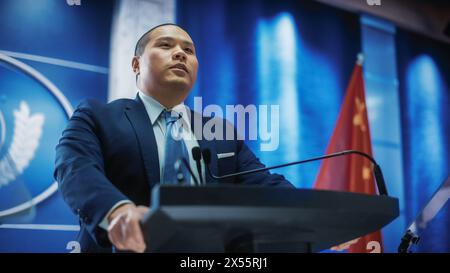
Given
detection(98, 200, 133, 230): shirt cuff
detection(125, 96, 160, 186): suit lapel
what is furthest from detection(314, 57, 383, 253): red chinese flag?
detection(98, 200, 133, 230): shirt cuff

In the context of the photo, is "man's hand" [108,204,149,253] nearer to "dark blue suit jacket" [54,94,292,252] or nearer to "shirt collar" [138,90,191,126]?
"dark blue suit jacket" [54,94,292,252]

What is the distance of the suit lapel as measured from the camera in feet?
4.92

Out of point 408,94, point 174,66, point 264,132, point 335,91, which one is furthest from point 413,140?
point 174,66

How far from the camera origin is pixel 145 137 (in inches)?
61.2

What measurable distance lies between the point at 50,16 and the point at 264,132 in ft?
3.64

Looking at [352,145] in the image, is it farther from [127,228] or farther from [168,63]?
[127,228]

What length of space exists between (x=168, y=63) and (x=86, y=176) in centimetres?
65

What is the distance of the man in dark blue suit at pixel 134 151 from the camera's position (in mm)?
1115

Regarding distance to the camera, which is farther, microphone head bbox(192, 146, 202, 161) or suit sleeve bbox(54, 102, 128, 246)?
microphone head bbox(192, 146, 202, 161)

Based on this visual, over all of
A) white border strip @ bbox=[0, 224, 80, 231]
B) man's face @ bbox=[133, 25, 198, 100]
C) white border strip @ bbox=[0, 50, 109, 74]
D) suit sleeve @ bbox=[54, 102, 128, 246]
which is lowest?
white border strip @ bbox=[0, 224, 80, 231]

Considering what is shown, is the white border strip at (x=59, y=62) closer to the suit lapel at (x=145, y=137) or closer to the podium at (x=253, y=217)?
the suit lapel at (x=145, y=137)

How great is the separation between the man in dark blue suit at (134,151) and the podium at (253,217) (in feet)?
0.28

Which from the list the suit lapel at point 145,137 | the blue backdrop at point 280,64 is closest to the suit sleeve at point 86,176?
the suit lapel at point 145,137

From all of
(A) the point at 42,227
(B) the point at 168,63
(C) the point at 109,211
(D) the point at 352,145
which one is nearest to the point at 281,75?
(D) the point at 352,145
